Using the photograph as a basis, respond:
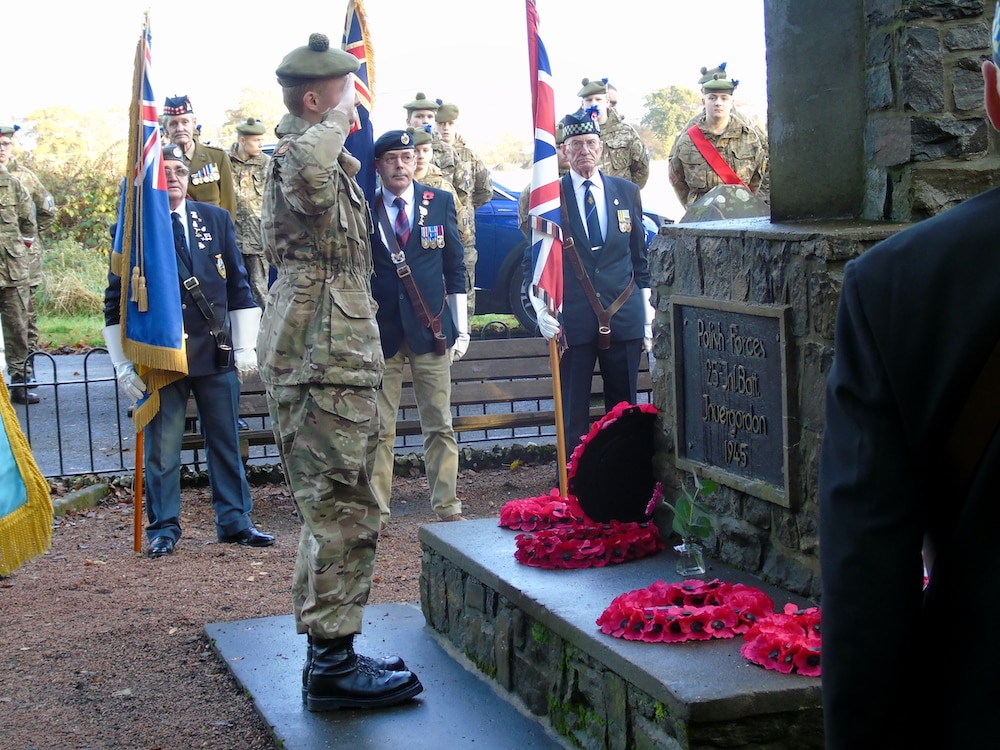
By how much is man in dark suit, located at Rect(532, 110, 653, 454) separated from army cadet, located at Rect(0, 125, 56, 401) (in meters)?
6.40

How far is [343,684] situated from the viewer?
14.0 feet

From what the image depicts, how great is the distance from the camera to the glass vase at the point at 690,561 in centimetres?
420

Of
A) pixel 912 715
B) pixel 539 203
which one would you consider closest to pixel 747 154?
pixel 539 203

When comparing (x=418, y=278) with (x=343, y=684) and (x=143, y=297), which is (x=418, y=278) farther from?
(x=343, y=684)

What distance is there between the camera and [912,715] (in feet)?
5.35

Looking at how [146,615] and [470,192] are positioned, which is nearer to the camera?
[146,615]

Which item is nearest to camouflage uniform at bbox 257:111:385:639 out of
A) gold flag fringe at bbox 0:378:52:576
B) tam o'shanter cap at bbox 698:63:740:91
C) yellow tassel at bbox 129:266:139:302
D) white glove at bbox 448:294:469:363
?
gold flag fringe at bbox 0:378:52:576

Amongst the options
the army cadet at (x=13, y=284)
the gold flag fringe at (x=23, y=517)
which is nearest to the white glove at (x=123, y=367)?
the gold flag fringe at (x=23, y=517)

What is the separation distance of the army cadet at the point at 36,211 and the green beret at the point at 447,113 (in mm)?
4392

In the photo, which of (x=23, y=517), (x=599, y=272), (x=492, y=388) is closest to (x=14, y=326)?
(x=492, y=388)

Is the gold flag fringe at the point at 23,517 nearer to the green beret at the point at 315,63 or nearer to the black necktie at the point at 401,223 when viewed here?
the black necktie at the point at 401,223

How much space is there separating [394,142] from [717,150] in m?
4.52

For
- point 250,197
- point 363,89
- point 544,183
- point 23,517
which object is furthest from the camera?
point 250,197

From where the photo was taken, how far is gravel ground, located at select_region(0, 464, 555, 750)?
4.45 meters
